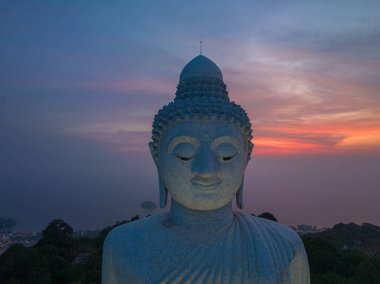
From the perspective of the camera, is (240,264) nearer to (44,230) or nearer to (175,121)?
(175,121)

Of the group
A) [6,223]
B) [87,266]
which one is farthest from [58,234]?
[6,223]

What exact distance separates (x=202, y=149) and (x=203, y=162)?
14 cm

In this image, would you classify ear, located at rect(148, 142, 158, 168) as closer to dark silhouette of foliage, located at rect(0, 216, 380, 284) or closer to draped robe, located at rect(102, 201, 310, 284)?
draped robe, located at rect(102, 201, 310, 284)

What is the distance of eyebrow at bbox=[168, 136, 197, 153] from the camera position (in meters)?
3.31

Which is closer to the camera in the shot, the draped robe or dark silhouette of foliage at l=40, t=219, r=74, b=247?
the draped robe

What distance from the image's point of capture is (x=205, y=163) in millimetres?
3188

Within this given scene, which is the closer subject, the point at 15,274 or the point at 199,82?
the point at 199,82

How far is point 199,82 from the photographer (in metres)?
3.74

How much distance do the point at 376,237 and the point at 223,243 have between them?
1998 centimetres

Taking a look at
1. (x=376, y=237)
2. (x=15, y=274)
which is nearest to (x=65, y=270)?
(x=15, y=274)

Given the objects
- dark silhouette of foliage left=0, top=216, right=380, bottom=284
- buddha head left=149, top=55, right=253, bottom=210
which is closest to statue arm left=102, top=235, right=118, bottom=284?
buddha head left=149, top=55, right=253, bottom=210

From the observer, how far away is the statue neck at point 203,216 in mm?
3465

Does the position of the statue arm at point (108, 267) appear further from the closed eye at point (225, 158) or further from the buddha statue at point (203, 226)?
the closed eye at point (225, 158)

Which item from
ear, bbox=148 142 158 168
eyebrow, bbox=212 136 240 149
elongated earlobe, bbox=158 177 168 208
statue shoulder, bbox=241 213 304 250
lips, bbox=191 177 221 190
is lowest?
statue shoulder, bbox=241 213 304 250
